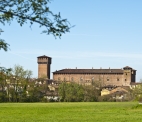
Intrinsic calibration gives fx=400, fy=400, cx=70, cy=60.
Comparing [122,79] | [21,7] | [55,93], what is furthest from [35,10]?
[122,79]

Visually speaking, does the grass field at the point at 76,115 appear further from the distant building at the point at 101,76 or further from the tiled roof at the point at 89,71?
the tiled roof at the point at 89,71

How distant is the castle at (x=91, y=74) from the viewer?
5822 inches

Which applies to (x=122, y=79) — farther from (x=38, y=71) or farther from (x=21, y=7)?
(x=21, y=7)

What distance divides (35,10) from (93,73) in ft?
479

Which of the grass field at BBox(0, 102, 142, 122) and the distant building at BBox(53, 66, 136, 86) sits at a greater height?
the distant building at BBox(53, 66, 136, 86)

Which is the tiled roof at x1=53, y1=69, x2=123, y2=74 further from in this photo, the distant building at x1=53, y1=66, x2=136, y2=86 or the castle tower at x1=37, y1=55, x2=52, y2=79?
the castle tower at x1=37, y1=55, x2=52, y2=79

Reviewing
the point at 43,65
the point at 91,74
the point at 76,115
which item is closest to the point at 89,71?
the point at 91,74

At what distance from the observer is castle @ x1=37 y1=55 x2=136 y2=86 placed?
148 meters

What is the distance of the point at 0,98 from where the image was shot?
68.3 meters

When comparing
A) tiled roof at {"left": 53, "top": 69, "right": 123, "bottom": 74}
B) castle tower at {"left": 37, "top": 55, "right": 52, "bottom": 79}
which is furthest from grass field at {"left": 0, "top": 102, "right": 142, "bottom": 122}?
castle tower at {"left": 37, "top": 55, "right": 52, "bottom": 79}

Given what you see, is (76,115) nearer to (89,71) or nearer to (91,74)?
(91,74)

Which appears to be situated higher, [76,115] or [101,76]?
[101,76]

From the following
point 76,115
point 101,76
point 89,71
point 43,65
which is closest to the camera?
point 76,115

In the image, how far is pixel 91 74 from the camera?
497ft
